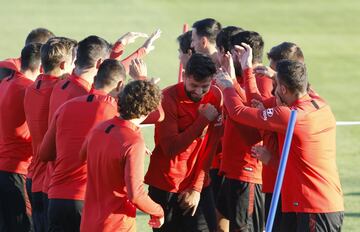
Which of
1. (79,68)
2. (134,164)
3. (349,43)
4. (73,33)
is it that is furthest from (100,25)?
(134,164)

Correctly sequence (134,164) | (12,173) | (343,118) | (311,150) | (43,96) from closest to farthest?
(134,164)
(311,150)
(43,96)
(12,173)
(343,118)

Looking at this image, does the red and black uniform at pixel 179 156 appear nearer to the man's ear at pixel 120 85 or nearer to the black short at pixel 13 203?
the man's ear at pixel 120 85

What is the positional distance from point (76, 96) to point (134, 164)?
4.89 feet

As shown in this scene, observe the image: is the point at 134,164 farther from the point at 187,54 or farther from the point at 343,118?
the point at 343,118

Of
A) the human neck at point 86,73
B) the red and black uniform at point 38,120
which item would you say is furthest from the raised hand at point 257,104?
the red and black uniform at point 38,120

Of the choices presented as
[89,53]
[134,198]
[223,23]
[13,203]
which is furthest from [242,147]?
[223,23]

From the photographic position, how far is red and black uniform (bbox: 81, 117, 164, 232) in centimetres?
730

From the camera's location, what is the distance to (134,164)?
728cm

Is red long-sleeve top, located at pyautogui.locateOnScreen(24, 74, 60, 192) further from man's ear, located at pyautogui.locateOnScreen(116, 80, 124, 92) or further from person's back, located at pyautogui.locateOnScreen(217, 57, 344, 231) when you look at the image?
person's back, located at pyautogui.locateOnScreen(217, 57, 344, 231)

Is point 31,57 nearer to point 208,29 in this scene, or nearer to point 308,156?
point 208,29

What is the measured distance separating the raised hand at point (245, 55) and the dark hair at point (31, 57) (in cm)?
212

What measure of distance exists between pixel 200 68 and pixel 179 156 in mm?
917

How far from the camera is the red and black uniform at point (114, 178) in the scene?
7303 millimetres

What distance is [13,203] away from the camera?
32.4 ft
